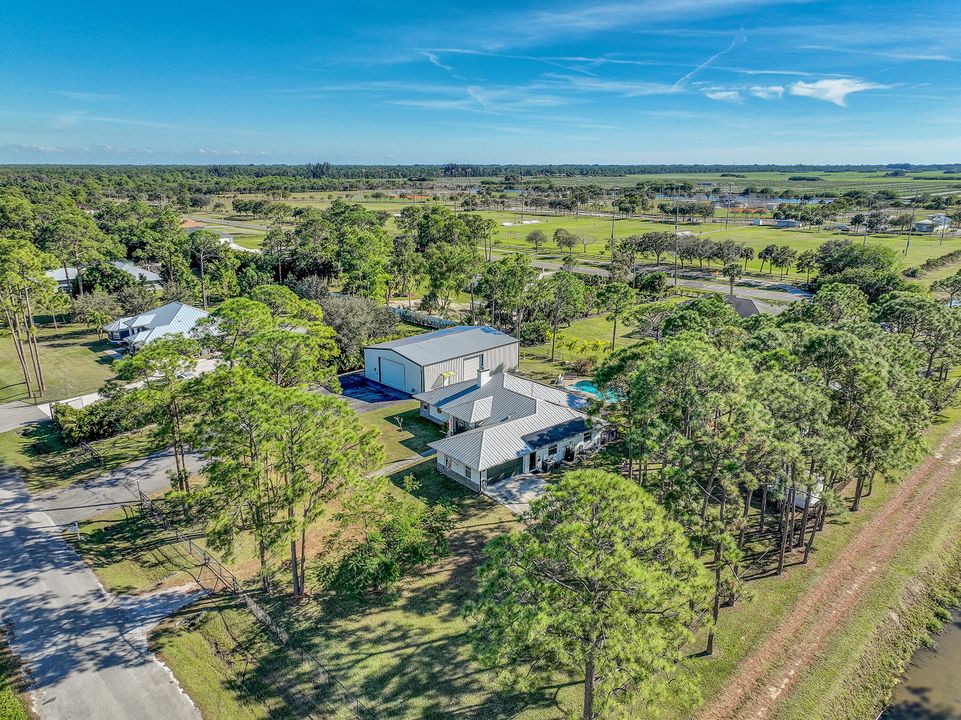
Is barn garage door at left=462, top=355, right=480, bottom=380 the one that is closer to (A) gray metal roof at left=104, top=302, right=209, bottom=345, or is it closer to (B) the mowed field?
(A) gray metal roof at left=104, top=302, right=209, bottom=345

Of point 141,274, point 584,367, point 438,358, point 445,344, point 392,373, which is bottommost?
point 584,367

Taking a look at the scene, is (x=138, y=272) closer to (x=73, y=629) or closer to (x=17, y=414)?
(x=17, y=414)

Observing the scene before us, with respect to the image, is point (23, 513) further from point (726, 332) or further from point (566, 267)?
point (566, 267)

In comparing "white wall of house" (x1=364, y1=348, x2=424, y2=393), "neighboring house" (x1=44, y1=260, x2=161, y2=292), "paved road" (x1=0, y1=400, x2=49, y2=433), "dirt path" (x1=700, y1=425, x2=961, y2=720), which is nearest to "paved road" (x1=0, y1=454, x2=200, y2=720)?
"paved road" (x1=0, y1=400, x2=49, y2=433)

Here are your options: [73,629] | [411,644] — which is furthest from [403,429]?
[73,629]

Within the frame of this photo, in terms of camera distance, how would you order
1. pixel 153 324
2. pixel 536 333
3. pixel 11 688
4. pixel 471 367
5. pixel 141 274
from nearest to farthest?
pixel 11 688 → pixel 471 367 → pixel 153 324 → pixel 536 333 → pixel 141 274

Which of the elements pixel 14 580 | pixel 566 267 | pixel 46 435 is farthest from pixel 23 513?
pixel 566 267

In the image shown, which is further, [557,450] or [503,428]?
[557,450]
